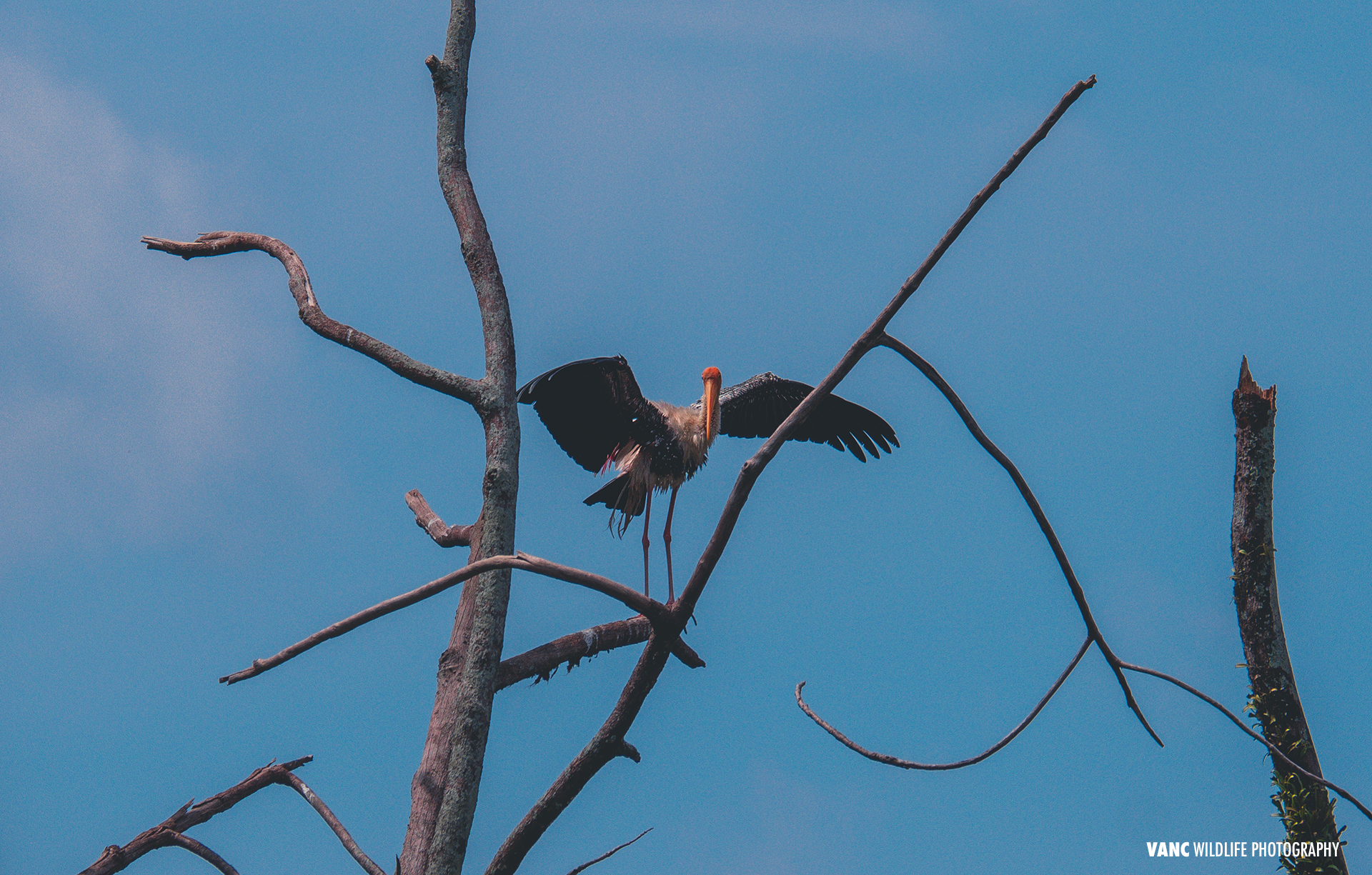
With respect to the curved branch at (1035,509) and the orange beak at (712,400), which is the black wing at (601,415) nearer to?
the orange beak at (712,400)

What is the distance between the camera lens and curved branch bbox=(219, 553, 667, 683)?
2910mm

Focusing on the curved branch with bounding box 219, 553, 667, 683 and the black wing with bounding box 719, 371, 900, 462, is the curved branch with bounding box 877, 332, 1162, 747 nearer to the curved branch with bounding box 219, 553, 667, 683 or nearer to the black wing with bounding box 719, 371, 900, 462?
the curved branch with bounding box 219, 553, 667, 683

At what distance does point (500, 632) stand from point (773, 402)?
414 cm

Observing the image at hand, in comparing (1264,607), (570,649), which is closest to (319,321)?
(570,649)

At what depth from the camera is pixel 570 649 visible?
19.7 ft

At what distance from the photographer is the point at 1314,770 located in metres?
5.12

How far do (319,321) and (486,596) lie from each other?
180cm

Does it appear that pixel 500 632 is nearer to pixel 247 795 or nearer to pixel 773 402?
pixel 247 795

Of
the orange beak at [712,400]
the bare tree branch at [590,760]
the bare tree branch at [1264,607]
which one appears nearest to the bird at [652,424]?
the orange beak at [712,400]

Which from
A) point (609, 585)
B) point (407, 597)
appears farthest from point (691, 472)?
point (407, 597)

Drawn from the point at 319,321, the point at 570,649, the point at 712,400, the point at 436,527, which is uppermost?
the point at 712,400

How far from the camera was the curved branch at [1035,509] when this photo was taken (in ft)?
12.4

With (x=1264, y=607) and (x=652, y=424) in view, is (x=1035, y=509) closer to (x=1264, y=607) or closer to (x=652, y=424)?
(x=1264, y=607)

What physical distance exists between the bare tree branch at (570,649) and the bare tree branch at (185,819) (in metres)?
1.19
